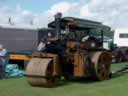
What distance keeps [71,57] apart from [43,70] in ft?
5.15

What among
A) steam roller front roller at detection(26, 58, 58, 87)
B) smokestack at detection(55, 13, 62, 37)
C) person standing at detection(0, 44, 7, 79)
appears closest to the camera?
steam roller front roller at detection(26, 58, 58, 87)

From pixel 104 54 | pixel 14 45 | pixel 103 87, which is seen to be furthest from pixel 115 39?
pixel 103 87

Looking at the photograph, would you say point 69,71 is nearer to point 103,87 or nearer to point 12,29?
point 103,87

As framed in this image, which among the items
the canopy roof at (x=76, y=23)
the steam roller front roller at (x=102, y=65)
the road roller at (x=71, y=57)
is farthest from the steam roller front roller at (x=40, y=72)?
the steam roller front roller at (x=102, y=65)

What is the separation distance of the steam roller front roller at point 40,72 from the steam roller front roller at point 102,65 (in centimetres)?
224

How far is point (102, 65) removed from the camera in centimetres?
1650

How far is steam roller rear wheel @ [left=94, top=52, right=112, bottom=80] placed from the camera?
52.6ft

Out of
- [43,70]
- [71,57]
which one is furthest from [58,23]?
[43,70]

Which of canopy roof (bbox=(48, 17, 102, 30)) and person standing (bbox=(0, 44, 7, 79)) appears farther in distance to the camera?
person standing (bbox=(0, 44, 7, 79))

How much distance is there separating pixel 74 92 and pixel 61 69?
2376 mm

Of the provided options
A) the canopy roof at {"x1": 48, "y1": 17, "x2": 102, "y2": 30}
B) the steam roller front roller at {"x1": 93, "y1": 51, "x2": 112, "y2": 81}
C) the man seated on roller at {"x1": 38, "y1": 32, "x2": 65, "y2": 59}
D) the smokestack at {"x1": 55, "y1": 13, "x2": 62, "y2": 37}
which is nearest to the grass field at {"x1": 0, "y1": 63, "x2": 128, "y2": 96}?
the steam roller front roller at {"x1": 93, "y1": 51, "x2": 112, "y2": 81}

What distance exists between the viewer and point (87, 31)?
53.5 ft

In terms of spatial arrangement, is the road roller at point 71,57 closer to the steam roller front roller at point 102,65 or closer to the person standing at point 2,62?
the steam roller front roller at point 102,65

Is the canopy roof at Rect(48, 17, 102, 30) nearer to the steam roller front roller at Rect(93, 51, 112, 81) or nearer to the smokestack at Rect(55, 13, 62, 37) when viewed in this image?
the smokestack at Rect(55, 13, 62, 37)
